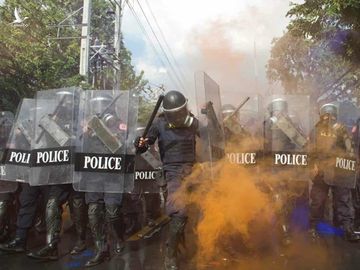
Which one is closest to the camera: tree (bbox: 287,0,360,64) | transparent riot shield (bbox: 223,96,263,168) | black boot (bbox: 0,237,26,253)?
black boot (bbox: 0,237,26,253)

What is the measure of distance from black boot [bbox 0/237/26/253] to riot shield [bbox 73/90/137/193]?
105 centimetres

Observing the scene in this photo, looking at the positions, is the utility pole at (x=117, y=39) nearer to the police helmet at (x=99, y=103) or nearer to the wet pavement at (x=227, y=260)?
the police helmet at (x=99, y=103)

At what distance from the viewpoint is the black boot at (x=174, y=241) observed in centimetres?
529

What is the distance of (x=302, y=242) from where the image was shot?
22.2 feet

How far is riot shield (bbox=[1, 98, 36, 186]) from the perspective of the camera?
6.33 metres

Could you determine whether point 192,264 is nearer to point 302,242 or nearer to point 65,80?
point 302,242

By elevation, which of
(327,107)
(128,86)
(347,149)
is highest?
(128,86)

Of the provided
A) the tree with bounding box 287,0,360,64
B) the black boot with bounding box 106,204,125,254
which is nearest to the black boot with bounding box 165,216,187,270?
the black boot with bounding box 106,204,125,254

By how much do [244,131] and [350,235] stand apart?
2043 millimetres

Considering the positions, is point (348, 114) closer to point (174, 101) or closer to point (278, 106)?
point (278, 106)

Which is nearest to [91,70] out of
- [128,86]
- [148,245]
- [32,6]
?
[128,86]

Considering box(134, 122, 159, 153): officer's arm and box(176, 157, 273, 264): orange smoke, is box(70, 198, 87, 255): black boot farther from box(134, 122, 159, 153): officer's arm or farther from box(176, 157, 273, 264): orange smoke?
box(176, 157, 273, 264): orange smoke

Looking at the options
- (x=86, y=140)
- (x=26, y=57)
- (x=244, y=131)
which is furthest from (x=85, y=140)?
(x=26, y=57)

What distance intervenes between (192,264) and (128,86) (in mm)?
24202
